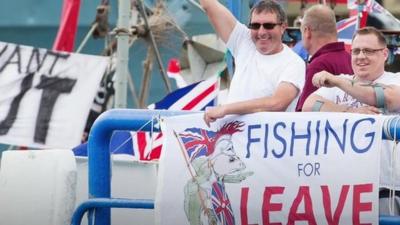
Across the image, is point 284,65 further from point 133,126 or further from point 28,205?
point 28,205

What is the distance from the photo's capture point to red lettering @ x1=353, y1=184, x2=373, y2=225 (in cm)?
499

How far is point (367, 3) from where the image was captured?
8953mm

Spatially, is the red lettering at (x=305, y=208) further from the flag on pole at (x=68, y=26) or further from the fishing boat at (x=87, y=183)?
the flag on pole at (x=68, y=26)

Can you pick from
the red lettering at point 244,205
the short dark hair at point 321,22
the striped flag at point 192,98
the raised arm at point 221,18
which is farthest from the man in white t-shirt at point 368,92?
the striped flag at point 192,98

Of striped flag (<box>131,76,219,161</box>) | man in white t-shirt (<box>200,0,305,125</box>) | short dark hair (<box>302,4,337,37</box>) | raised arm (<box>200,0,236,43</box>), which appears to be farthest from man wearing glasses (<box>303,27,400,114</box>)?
striped flag (<box>131,76,219,161</box>)

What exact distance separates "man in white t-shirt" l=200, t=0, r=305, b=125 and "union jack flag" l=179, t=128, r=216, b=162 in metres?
0.36

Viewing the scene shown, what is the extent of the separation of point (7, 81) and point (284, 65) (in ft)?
19.1

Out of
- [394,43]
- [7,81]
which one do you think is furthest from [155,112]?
[7,81]

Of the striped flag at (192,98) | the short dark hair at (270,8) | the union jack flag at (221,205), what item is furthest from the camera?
the striped flag at (192,98)

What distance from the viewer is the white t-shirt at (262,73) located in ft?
19.4

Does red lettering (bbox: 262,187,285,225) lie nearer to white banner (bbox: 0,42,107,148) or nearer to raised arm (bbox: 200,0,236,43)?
raised arm (bbox: 200,0,236,43)

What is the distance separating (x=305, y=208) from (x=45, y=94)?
6464mm

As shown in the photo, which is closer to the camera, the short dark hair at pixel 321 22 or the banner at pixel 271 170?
the banner at pixel 271 170

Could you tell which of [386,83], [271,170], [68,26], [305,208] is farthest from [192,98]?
[305,208]
